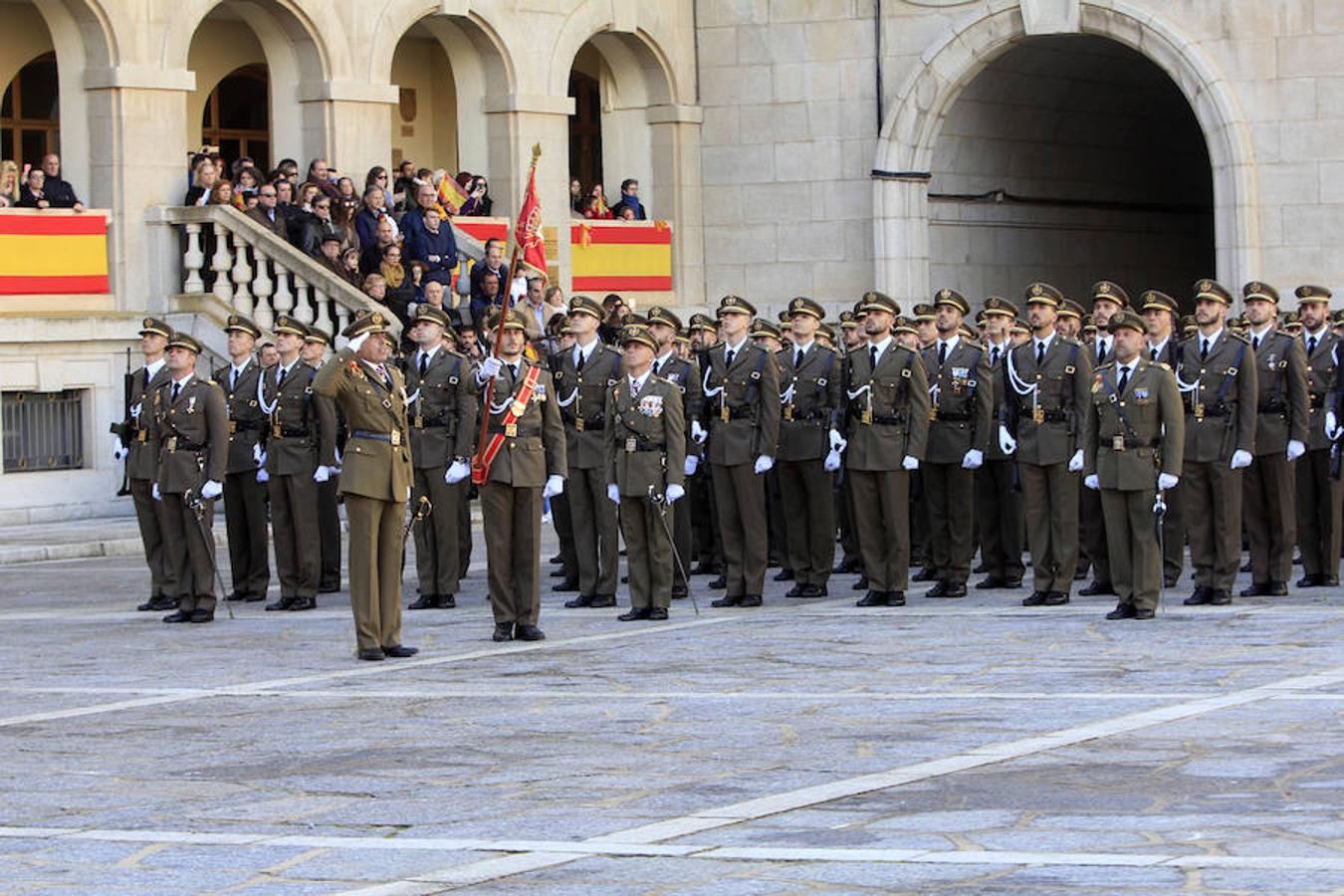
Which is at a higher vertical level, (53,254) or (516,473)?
(53,254)

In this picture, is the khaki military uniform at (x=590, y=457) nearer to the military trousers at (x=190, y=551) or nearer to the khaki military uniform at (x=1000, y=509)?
the military trousers at (x=190, y=551)

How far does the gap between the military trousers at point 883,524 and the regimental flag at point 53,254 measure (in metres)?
9.89

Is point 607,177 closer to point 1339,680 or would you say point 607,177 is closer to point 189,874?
point 1339,680

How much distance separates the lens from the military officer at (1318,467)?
625 inches

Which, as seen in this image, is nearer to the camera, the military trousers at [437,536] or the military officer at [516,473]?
the military officer at [516,473]

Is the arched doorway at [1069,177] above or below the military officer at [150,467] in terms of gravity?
above

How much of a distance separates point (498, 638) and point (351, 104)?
12.7 meters

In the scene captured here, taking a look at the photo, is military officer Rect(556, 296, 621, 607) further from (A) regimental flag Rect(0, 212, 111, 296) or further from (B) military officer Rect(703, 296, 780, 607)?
(A) regimental flag Rect(0, 212, 111, 296)

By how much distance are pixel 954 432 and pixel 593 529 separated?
2.28 meters

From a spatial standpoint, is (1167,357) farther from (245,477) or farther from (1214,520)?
(245,477)

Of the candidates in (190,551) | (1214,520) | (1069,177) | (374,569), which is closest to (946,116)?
(1069,177)

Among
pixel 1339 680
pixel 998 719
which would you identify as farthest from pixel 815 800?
pixel 1339 680

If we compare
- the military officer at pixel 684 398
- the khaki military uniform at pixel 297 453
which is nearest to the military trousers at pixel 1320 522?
the military officer at pixel 684 398

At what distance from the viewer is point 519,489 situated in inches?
562
